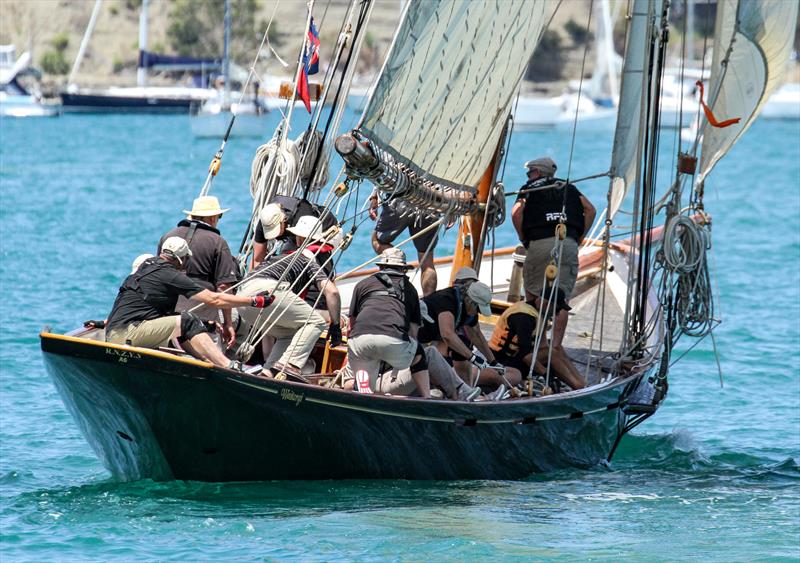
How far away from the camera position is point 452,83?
39.2 ft

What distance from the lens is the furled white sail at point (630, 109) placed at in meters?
14.5

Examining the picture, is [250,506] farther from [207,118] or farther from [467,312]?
[207,118]

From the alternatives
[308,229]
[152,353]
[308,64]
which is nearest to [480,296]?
[308,229]

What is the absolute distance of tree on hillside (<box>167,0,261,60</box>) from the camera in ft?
351

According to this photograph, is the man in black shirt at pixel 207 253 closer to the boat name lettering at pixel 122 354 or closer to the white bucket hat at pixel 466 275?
the boat name lettering at pixel 122 354

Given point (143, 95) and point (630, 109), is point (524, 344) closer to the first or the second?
point (630, 109)

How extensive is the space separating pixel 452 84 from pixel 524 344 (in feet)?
8.15

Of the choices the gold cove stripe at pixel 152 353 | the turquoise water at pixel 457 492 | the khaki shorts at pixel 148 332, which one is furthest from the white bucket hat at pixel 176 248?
the turquoise water at pixel 457 492

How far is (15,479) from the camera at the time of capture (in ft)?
42.3

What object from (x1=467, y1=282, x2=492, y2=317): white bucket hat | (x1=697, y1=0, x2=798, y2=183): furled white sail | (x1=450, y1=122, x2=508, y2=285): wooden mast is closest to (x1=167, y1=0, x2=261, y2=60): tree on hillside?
(x1=697, y1=0, x2=798, y2=183): furled white sail

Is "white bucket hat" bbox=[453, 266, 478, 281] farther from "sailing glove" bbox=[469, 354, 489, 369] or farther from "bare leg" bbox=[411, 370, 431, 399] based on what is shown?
"bare leg" bbox=[411, 370, 431, 399]

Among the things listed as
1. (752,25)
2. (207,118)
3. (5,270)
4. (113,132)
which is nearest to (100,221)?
(5,270)

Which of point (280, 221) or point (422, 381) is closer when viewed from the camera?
point (422, 381)

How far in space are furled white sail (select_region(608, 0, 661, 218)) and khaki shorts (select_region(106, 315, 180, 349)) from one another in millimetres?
5206
